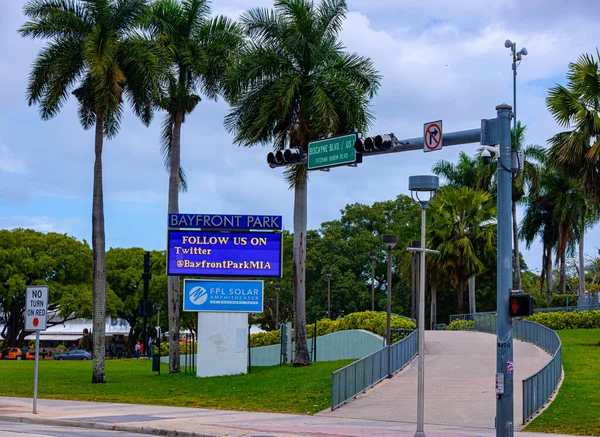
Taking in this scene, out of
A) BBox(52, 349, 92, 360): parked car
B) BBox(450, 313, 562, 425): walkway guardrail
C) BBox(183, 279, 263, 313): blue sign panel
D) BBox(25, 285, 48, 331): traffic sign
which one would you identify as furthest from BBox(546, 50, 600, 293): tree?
BBox(52, 349, 92, 360): parked car

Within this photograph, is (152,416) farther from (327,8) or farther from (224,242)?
(327,8)

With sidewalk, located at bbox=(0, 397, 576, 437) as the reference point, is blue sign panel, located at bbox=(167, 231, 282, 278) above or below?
above

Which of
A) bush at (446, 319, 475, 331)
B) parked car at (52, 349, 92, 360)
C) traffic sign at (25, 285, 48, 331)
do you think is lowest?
parked car at (52, 349, 92, 360)

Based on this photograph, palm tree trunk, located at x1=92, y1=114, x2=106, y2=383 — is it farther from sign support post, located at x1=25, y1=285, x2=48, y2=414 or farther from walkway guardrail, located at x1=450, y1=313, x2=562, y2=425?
walkway guardrail, located at x1=450, y1=313, x2=562, y2=425

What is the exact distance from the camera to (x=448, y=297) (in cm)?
7188

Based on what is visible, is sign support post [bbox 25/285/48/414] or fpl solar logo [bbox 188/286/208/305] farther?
fpl solar logo [bbox 188/286/208/305]

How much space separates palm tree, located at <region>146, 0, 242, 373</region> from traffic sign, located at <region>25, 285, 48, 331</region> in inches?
568

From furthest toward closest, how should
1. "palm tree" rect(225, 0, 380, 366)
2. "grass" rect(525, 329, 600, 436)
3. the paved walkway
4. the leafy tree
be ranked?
the leafy tree, "palm tree" rect(225, 0, 380, 366), the paved walkway, "grass" rect(525, 329, 600, 436)

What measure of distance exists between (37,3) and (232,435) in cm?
2282

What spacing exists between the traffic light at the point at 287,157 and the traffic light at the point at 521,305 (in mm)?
6148

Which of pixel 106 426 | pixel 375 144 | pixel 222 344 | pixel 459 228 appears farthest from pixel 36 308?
pixel 459 228

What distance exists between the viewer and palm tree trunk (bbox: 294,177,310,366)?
33094 millimetres

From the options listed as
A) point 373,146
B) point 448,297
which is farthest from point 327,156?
point 448,297

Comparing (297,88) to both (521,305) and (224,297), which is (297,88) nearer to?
(224,297)
